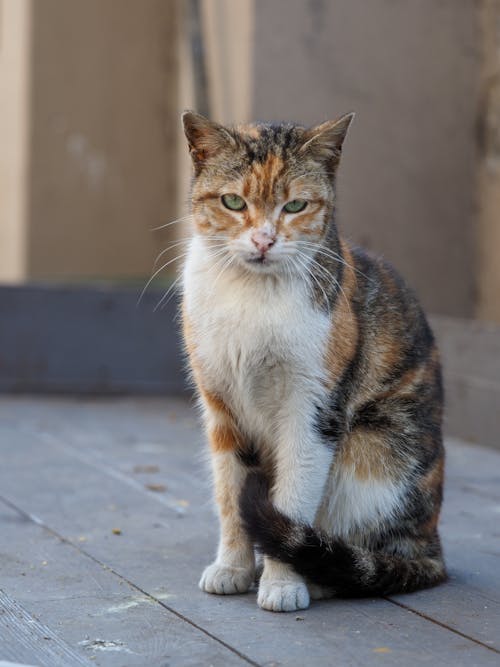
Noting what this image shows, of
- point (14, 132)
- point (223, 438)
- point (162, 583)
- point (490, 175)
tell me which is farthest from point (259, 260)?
point (14, 132)

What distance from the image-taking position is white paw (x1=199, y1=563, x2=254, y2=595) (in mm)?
3498

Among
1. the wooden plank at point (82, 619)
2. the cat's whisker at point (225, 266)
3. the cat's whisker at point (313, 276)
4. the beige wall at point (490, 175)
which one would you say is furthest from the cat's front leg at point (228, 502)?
the beige wall at point (490, 175)

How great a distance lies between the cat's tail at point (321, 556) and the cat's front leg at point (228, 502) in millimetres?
97

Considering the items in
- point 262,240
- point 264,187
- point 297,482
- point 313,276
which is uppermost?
point 264,187

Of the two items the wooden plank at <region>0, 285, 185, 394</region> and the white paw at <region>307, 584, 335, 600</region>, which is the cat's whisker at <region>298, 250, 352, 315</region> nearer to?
the white paw at <region>307, 584, 335, 600</region>

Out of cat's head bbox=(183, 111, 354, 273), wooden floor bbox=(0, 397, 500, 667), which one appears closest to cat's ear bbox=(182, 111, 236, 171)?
cat's head bbox=(183, 111, 354, 273)

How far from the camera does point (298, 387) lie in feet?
11.2

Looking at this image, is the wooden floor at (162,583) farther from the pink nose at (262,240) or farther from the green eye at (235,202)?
the green eye at (235,202)

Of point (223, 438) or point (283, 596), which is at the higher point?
point (223, 438)

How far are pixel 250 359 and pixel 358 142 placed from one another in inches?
157

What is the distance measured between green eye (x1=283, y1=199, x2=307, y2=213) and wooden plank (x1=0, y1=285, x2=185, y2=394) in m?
3.71

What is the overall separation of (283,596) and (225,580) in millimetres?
246

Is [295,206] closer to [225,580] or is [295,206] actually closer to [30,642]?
[225,580]

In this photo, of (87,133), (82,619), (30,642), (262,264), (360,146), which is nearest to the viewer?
(30,642)
